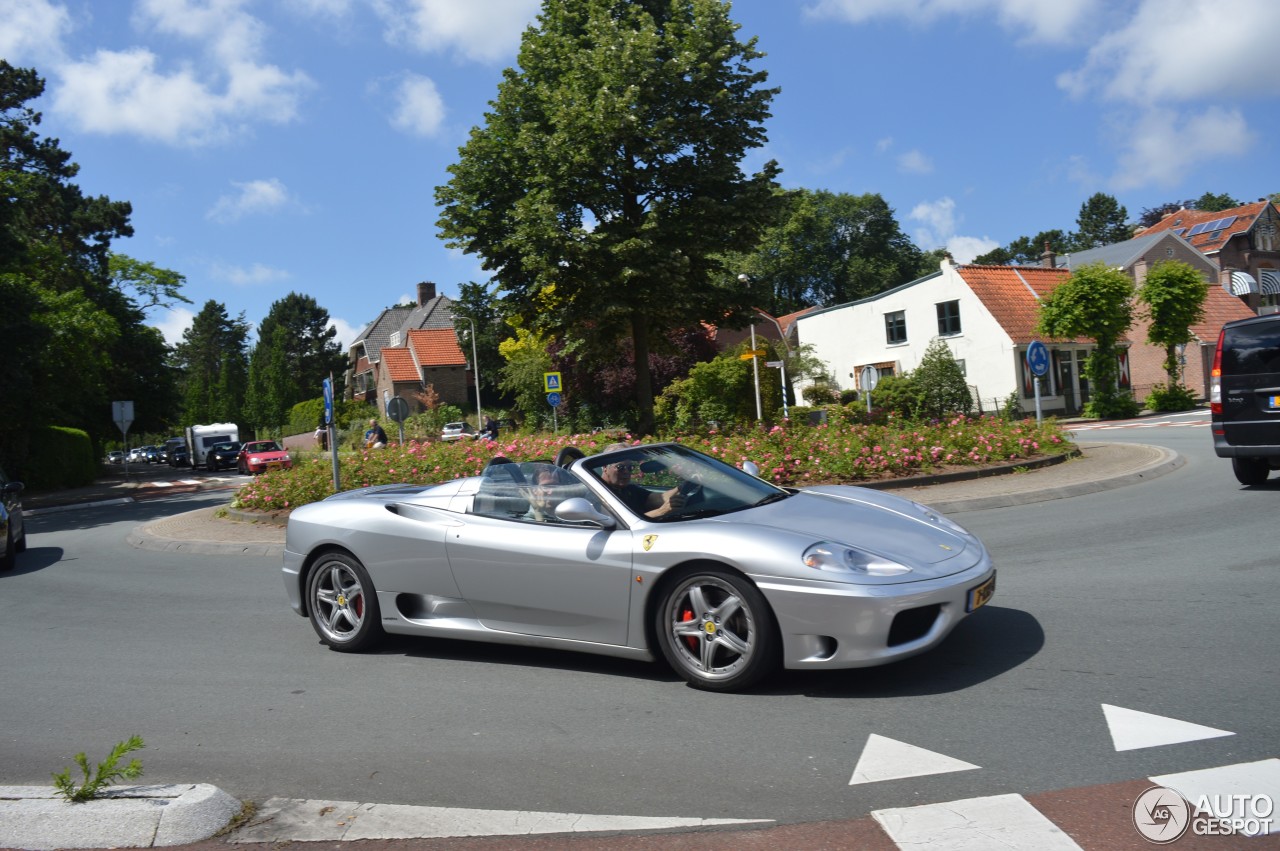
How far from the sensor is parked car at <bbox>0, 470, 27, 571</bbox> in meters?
12.6

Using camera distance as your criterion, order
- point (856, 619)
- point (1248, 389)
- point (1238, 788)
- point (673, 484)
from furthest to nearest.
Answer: point (1248, 389)
point (673, 484)
point (856, 619)
point (1238, 788)

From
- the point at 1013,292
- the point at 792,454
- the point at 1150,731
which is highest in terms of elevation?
the point at 1013,292

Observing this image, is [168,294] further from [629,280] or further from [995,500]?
[995,500]

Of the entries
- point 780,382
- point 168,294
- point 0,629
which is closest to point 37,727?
point 0,629

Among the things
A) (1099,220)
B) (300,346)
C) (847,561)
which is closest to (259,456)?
(847,561)

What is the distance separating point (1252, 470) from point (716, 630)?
1022 cm

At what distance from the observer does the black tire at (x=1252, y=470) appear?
12.2m

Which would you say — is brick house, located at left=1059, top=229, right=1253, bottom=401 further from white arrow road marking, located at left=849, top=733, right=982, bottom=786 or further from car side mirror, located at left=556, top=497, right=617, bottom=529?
white arrow road marking, located at left=849, top=733, right=982, bottom=786

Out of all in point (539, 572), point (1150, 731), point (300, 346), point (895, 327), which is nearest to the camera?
point (1150, 731)

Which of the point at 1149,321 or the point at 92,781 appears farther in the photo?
the point at 1149,321

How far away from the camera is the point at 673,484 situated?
229 inches

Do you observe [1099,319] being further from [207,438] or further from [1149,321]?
[207,438]

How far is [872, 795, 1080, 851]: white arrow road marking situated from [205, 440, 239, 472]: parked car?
52380 mm

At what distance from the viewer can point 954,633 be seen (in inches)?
232
